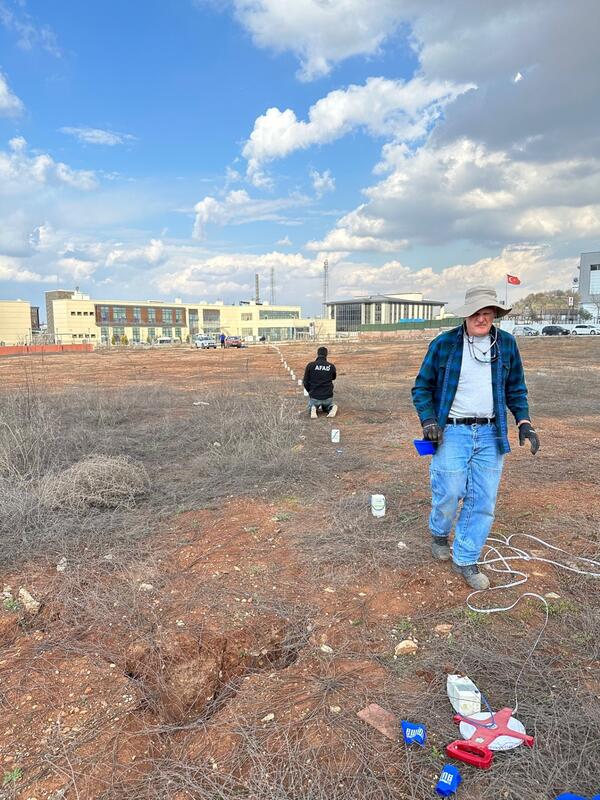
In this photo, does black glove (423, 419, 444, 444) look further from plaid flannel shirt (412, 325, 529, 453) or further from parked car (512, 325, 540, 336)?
parked car (512, 325, 540, 336)

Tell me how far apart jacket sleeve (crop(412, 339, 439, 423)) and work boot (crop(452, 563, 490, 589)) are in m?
1.02

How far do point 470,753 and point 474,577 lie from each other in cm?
133

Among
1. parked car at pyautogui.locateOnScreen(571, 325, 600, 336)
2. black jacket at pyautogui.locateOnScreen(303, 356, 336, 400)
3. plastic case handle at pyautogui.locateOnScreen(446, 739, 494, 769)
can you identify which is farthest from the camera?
parked car at pyautogui.locateOnScreen(571, 325, 600, 336)

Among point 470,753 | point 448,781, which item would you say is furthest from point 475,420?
point 448,781

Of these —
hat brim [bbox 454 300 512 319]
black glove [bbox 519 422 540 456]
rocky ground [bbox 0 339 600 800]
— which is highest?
hat brim [bbox 454 300 512 319]

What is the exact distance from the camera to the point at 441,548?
11.4 ft

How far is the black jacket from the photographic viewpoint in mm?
8853

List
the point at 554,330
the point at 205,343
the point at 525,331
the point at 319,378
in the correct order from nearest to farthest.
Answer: the point at 319,378 → the point at 205,343 → the point at 554,330 → the point at 525,331

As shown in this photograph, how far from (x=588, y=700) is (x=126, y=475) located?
13.9ft

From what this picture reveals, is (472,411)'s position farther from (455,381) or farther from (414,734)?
(414,734)

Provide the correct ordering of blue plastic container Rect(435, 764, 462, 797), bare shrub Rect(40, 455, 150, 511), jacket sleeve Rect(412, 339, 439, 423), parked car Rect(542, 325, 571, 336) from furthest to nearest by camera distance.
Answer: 1. parked car Rect(542, 325, 571, 336)
2. bare shrub Rect(40, 455, 150, 511)
3. jacket sleeve Rect(412, 339, 439, 423)
4. blue plastic container Rect(435, 764, 462, 797)

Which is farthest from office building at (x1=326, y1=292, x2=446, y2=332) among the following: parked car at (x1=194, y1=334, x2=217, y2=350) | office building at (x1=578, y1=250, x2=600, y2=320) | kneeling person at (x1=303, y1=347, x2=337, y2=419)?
kneeling person at (x1=303, y1=347, x2=337, y2=419)

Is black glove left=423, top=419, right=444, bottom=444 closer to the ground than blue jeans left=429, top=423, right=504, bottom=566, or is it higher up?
higher up

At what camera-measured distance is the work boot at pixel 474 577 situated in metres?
3.12
